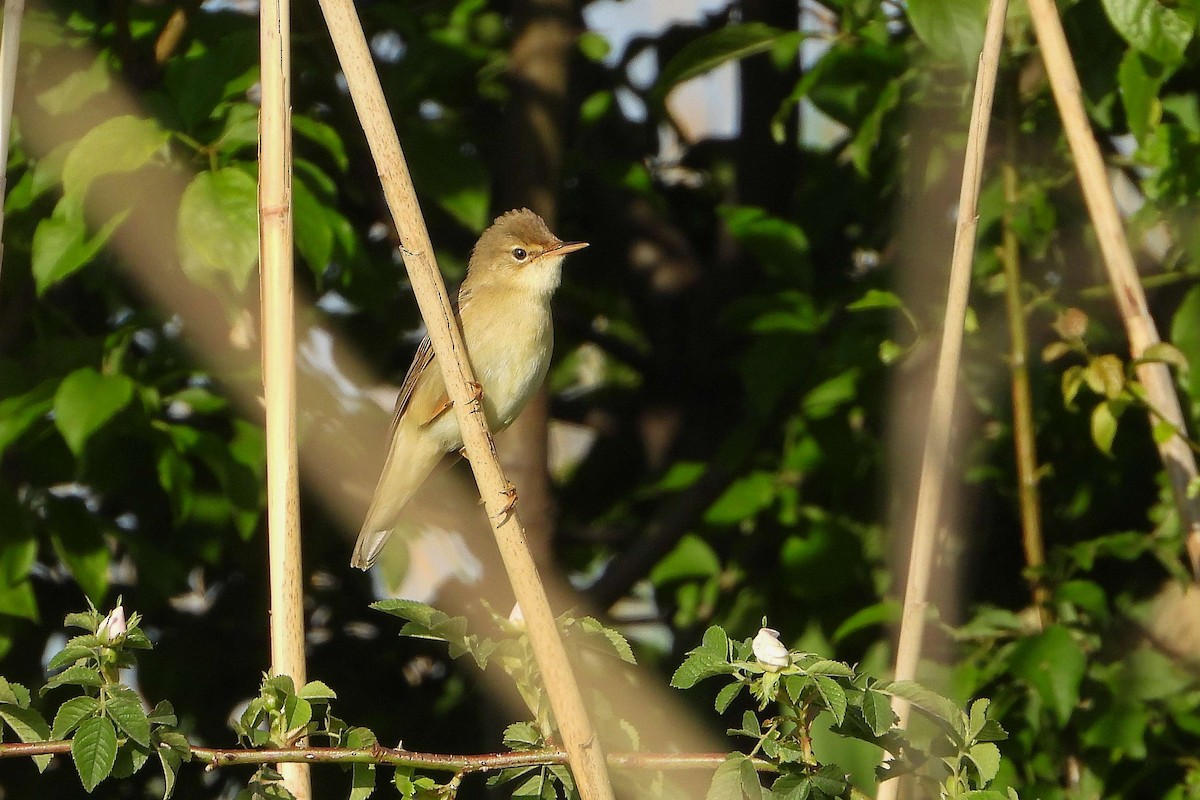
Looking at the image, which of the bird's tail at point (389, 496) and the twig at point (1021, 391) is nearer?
the twig at point (1021, 391)

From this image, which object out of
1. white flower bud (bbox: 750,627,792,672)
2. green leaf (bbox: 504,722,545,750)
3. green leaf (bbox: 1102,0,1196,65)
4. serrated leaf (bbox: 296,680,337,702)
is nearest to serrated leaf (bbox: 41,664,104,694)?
serrated leaf (bbox: 296,680,337,702)

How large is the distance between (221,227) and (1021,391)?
1.92 m

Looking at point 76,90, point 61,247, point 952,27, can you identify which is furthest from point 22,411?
point 952,27

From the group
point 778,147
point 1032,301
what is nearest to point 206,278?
point 1032,301

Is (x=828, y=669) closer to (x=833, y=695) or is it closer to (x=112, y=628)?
(x=833, y=695)

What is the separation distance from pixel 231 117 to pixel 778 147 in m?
2.07

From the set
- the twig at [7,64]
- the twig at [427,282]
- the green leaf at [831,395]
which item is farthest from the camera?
the green leaf at [831,395]

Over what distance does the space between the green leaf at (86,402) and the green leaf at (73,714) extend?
1296 mm

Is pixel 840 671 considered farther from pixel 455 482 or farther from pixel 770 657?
pixel 455 482

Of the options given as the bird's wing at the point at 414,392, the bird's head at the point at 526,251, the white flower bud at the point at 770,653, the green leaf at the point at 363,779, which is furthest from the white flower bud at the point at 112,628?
the bird's head at the point at 526,251

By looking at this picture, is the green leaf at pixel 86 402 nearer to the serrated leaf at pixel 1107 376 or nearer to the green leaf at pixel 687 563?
the green leaf at pixel 687 563

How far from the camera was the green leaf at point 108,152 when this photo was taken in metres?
2.77

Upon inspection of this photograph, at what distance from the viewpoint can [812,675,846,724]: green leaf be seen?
1.69 meters

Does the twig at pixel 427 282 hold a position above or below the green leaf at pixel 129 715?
above
